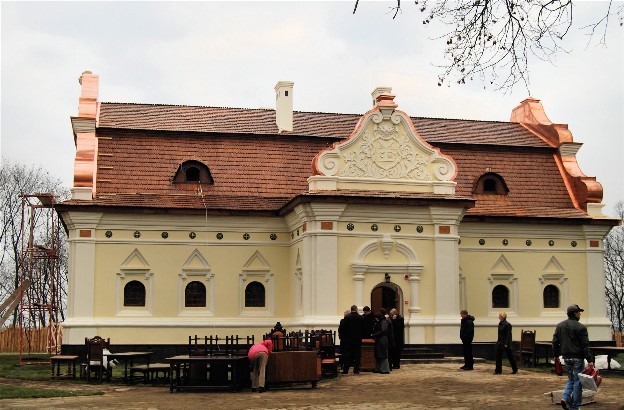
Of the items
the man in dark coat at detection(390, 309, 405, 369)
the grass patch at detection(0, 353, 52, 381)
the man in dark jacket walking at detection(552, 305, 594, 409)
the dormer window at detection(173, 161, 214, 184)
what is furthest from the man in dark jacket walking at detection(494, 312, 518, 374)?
the dormer window at detection(173, 161, 214, 184)

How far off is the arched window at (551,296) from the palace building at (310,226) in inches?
2.4

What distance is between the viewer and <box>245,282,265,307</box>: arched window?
103 ft

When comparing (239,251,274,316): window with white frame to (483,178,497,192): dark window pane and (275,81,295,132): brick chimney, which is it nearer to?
(275,81,295,132): brick chimney

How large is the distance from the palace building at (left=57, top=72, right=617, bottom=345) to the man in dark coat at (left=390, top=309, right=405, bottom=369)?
7.17 ft

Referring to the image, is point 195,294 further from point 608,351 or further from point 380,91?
point 608,351

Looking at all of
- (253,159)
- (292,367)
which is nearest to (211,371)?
(292,367)

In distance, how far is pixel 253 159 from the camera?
33.2 m

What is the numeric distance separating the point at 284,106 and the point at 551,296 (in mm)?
12198

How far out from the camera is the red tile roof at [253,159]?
103ft

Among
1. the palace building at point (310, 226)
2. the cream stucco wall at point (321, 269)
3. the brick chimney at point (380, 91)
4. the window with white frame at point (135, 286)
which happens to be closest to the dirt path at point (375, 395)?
the cream stucco wall at point (321, 269)

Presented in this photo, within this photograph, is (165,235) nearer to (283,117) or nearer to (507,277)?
(283,117)

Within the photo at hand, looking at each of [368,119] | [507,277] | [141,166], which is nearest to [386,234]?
[368,119]

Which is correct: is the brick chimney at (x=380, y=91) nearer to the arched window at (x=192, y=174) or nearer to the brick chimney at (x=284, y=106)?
the brick chimney at (x=284, y=106)

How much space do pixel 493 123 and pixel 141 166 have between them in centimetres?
1493
